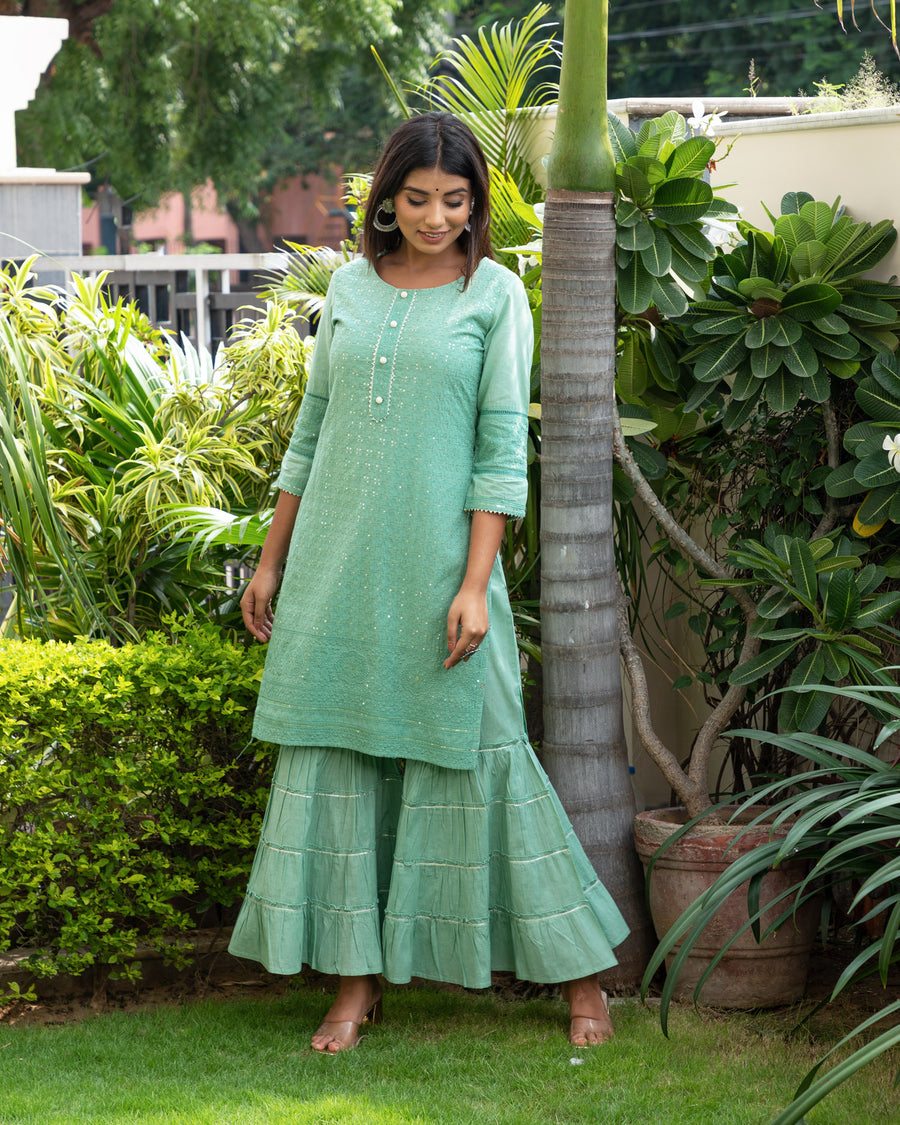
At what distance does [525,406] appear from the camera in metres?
3.00

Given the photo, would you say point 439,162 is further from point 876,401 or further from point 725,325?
point 876,401

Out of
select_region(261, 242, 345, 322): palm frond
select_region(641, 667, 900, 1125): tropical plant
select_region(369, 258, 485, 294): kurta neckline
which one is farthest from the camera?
select_region(261, 242, 345, 322): palm frond

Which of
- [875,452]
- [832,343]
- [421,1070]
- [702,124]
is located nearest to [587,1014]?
[421,1070]

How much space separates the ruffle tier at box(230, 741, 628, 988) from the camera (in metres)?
2.98

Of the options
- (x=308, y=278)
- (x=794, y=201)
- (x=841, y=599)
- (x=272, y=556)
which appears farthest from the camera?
(x=308, y=278)

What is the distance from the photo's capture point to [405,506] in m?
2.93

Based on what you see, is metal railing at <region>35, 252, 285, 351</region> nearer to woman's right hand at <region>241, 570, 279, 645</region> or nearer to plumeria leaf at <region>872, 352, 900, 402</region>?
woman's right hand at <region>241, 570, 279, 645</region>

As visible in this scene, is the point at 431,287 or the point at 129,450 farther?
the point at 129,450

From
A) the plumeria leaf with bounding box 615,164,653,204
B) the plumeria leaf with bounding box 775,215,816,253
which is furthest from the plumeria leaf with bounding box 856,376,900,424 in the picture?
the plumeria leaf with bounding box 615,164,653,204

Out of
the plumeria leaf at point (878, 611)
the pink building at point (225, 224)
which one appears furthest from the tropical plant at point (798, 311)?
the pink building at point (225, 224)

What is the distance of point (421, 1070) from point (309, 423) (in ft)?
4.84

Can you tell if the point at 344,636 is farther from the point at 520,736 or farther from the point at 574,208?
the point at 574,208

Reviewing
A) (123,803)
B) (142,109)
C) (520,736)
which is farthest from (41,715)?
(142,109)

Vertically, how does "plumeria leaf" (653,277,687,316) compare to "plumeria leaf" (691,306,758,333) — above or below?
above
